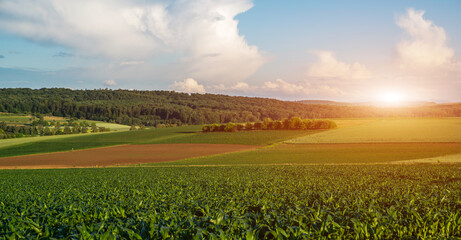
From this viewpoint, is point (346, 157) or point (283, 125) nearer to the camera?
point (346, 157)

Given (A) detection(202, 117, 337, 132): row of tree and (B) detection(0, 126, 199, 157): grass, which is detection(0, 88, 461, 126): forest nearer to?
(A) detection(202, 117, 337, 132): row of tree

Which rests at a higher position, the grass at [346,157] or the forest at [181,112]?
the forest at [181,112]

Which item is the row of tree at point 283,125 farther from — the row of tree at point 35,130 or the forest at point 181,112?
the row of tree at point 35,130

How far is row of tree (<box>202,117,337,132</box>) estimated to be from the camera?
307 ft

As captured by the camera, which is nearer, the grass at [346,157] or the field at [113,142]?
the grass at [346,157]

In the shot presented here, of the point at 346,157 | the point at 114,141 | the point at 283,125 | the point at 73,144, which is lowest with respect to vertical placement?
the point at 73,144

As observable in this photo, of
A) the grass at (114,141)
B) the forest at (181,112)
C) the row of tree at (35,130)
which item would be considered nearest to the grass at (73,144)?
the grass at (114,141)

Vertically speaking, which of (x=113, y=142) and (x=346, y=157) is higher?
(x=346, y=157)

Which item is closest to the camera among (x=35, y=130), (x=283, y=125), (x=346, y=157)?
(x=346, y=157)

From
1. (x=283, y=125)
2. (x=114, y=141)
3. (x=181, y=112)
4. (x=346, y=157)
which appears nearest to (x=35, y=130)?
(x=114, y=141)

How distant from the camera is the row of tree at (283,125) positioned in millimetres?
93688

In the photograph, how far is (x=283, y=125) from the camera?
3797 inches

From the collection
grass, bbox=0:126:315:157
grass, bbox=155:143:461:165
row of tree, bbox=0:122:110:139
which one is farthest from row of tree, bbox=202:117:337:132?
row of tree, bbox=0:122:110:139

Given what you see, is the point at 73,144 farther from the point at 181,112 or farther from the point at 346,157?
the point at 181,112
